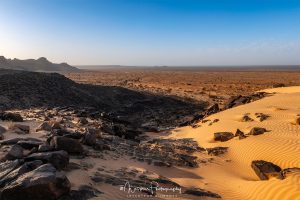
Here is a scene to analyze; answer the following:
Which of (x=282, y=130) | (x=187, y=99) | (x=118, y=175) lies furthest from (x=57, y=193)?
(x=187, y=99)

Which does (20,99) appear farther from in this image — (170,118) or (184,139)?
(184,139)

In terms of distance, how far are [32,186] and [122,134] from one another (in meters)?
9.14

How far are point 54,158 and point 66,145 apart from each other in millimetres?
1653

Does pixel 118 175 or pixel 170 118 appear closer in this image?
pixel 118 175

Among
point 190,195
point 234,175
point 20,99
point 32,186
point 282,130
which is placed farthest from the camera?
point 20,99

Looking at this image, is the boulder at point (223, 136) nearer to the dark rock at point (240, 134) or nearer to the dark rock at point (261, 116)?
the dark rock at point (240, 134)

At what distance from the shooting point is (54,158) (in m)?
7.55

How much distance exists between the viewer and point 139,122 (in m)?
21.3

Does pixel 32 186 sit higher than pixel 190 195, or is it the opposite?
pixel 32 186

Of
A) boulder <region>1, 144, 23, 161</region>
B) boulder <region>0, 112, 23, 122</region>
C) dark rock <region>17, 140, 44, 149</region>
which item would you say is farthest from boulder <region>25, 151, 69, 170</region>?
boulder <region>0, 112, 23, 122</region>

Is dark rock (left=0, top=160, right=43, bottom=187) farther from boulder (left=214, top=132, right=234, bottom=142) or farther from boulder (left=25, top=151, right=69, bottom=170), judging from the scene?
boulder (left=214, top=132, right=234, bottom=142)

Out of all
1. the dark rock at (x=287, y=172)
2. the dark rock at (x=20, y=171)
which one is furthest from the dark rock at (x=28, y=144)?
the dark rock at (x=287, y=172)

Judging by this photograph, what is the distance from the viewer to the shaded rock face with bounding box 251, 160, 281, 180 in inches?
360

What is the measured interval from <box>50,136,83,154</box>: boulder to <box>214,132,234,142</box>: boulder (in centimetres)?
710
